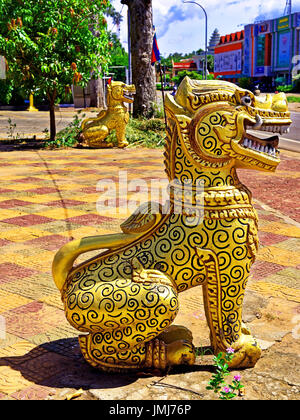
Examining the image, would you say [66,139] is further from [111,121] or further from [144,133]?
[144,133]

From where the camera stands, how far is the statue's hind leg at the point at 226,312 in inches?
108

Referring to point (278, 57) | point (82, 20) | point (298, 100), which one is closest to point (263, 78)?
point (278, 57)

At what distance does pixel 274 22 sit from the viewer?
57562mm

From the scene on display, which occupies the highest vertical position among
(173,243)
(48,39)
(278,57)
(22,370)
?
(278,57)

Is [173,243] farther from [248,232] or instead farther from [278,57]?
[278,57]

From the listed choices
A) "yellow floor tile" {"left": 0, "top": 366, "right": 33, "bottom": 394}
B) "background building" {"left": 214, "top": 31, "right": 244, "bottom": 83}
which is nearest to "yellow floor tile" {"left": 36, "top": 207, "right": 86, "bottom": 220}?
"yellow floor tile" {"left": 0, "top": 366, "right": 33, "bottom": 394}

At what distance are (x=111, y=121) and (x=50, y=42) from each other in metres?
2.64

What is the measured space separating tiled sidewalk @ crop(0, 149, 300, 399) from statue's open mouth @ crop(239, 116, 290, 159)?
1341 mm

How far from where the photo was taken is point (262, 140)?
280 centimetres

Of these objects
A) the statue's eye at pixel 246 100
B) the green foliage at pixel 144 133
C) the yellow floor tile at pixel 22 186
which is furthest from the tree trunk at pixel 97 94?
the statue's eye at pixel 246 100

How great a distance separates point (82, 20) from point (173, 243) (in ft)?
38.8

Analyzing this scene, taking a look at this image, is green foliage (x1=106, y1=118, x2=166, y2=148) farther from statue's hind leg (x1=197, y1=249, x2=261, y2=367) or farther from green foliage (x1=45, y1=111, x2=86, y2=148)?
statue's hind leg (x1=197, y1=249, x2=261, y2=367)

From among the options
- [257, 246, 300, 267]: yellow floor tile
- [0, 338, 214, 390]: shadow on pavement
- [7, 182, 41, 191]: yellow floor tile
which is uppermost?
[7, 182, 41, 191]: yellow floor tile

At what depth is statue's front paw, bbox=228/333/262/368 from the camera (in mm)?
2818
